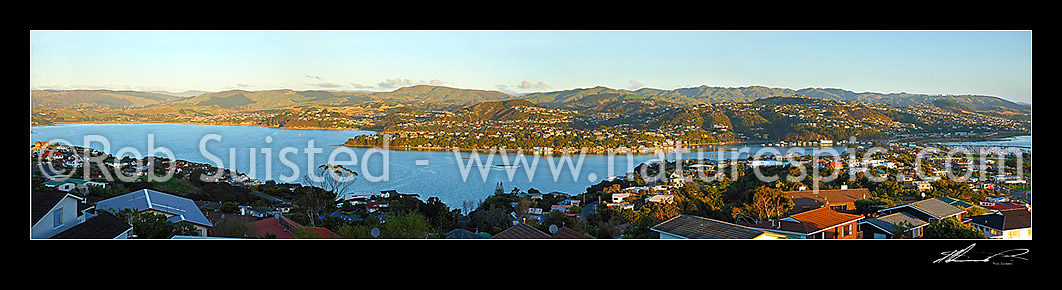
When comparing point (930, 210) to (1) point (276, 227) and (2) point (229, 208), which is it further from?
(2) point (229, 208)

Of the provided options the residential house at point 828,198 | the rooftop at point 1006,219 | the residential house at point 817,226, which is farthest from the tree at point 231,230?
the rooftop at point 1006,219

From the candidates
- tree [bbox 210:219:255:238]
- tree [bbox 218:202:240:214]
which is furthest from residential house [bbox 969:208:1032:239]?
tree [bbox 218:202:240:214]

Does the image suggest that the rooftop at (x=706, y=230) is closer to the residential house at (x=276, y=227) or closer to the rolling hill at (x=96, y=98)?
the residential house at (x=276, y=227)

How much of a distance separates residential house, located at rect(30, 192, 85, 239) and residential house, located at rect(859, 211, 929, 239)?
682 cm

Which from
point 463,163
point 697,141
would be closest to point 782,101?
point 697,141

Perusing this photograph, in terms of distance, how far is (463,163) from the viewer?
12461mm

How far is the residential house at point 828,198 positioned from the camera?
25.1ft

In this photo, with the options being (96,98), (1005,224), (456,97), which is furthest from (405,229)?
(96,98)

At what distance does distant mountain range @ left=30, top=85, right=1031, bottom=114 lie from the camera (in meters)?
10.0

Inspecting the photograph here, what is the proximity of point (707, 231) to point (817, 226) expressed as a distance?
3.81 feet

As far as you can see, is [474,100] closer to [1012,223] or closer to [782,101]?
[782,101]

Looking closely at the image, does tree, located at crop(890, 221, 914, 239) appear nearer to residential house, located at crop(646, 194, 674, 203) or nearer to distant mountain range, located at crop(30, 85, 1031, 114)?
residential house, located at crop(646, 194, 674, 203)
